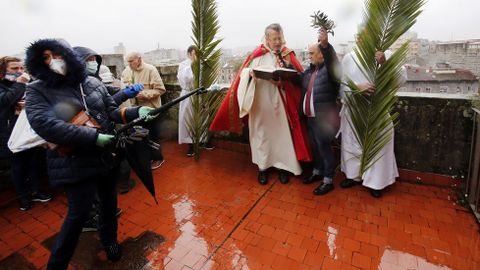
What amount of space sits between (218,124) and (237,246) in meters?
2.05

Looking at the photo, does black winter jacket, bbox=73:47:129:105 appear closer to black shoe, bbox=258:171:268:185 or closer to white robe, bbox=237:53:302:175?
white robe, bbox=237:53:302:175

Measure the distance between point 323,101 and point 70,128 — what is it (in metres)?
2.87

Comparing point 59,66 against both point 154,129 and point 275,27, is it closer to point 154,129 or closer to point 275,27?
point 275,27

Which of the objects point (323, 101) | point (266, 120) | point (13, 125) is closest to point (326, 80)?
point (323, 101)

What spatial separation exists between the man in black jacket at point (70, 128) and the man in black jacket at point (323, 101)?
2.20 meters

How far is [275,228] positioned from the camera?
10.3 feet

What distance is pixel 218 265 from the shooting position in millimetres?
2645

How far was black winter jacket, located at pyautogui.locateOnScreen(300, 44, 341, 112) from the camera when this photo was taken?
11.5 ft

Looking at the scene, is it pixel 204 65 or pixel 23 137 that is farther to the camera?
pixel 204 65

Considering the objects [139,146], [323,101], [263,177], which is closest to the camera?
[139,146]

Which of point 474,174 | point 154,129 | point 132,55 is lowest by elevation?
point 474,174

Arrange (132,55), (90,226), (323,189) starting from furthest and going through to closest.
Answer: (132,55) < (323,189) < (90,226)

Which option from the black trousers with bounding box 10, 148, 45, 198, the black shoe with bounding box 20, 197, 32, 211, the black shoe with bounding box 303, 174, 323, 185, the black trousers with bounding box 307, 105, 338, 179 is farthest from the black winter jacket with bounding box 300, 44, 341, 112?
the black shoe with bounding box 20, 197, 32, 211

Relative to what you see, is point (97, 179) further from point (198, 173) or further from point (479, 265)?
point (479, 265)
